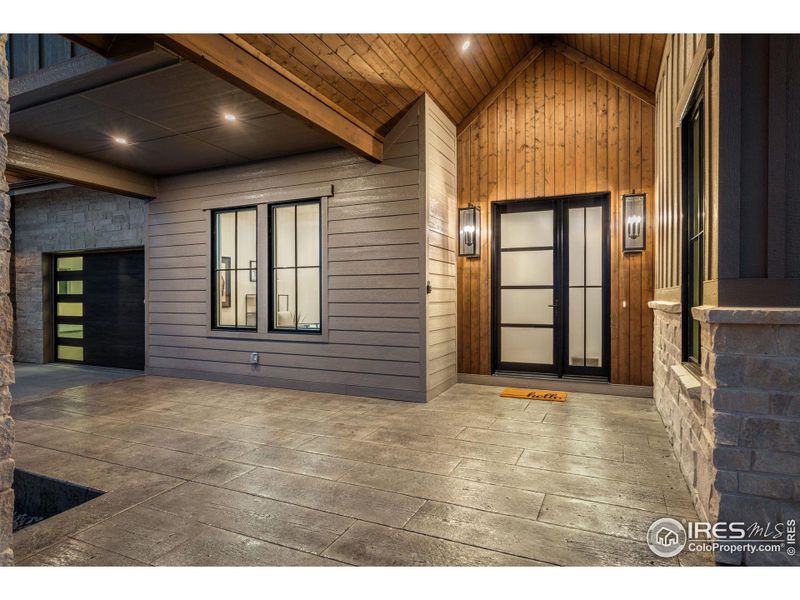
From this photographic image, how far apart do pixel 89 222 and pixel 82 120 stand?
3.58 metres

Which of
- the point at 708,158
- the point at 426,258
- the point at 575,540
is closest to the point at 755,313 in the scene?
the point at 708,158

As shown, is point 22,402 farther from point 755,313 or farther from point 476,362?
point 755,313

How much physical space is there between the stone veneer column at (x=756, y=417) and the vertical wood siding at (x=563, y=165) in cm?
295

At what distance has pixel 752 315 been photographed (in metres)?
1.76

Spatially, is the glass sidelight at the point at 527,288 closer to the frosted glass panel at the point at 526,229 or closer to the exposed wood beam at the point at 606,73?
the frosted glass panel at the point at 526,229

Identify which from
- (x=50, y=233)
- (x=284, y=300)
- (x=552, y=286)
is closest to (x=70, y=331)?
(x=50, y=233)

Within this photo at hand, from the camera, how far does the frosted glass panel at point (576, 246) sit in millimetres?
4918

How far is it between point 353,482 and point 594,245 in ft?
12.4

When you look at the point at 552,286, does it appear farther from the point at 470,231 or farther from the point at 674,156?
the point at 674,156

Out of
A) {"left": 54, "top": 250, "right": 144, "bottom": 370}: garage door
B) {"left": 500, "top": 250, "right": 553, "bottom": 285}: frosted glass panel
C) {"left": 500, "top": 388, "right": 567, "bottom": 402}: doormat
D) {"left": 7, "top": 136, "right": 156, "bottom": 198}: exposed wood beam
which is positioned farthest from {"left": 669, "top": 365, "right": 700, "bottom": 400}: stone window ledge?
{"left": 54, "top": 250, "right": 144, "bottom": 370}: garage door

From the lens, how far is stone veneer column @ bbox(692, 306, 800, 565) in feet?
5.72

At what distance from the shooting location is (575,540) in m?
1.89

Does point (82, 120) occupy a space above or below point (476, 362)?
above

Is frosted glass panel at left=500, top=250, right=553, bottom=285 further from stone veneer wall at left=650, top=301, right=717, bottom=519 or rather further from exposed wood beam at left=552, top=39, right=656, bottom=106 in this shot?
exposed wood beam at left=552, top=39, right=656, bottom=106
